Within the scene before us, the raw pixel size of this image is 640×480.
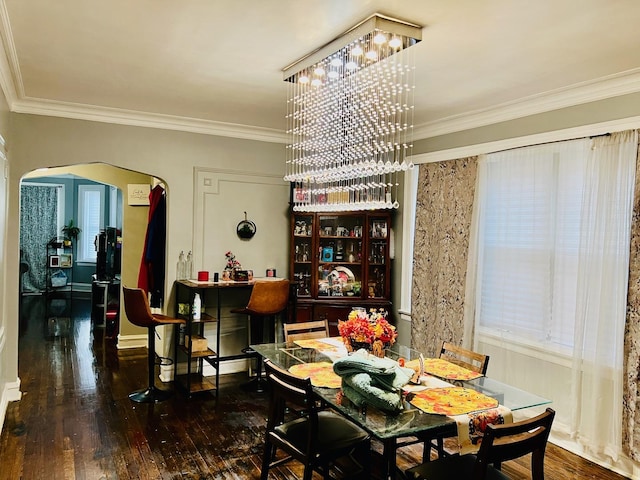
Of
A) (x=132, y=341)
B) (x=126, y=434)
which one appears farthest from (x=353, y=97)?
(x=132, y=341)

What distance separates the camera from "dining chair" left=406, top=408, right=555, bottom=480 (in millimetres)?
1920

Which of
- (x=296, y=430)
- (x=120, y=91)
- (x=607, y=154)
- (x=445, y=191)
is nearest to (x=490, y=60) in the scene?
(x=607, y=154)

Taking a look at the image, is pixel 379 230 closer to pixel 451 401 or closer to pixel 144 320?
pixel 144 320

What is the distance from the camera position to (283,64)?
10.5ft

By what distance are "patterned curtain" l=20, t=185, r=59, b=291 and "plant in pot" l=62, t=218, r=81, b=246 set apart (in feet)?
0.87

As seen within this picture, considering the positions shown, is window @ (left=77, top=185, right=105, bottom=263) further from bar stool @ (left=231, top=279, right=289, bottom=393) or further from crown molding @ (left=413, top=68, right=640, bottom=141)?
crown molding @ (left=413, top=68, right=640, bottom=141)

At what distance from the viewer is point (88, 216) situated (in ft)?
34.7

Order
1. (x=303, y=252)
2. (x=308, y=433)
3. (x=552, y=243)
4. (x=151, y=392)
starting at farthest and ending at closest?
(x=303, y=252) → (x=151, y=392) → (x=552, y=243) → (x=308, y=433)

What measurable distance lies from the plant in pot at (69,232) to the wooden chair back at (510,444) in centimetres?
1035

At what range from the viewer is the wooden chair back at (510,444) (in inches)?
75.3

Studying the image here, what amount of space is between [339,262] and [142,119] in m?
2.51

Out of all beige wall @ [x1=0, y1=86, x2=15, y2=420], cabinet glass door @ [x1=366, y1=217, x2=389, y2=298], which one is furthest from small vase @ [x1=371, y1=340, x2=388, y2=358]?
beige wall @ [x1=0, y1=86, x2=15, y2=420]

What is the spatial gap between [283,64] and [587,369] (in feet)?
9.97

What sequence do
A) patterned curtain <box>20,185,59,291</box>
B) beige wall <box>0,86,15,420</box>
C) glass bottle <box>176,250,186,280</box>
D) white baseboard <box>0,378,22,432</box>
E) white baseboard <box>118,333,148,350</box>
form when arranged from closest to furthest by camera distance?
beige wall <box>0,86,15,420</box> < white baseboard <box>0,378,22,432</box> < glass bottle <box>176,250,186,280</box> < white baseboard <box>118,333,148,350</box> < patterned curtain <box>20,185,59,291</box>
